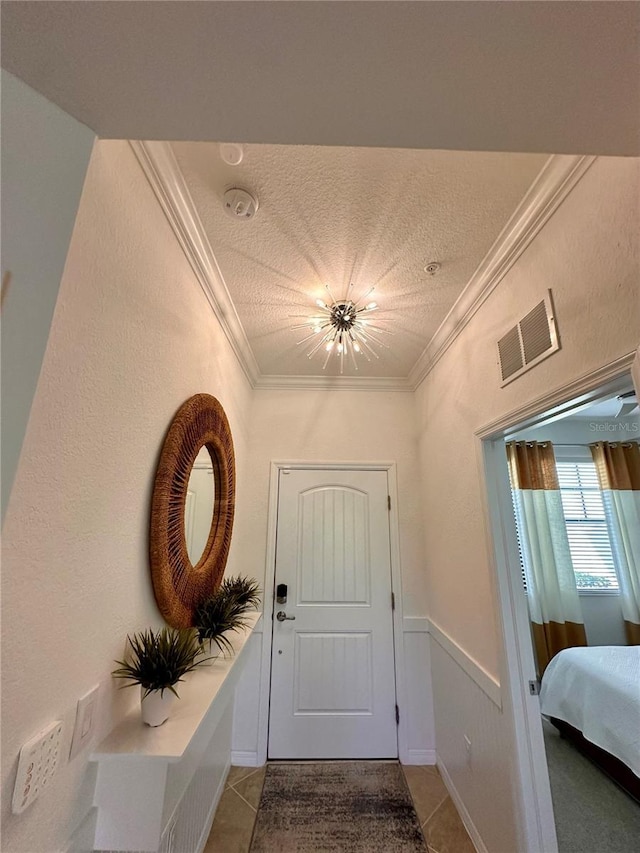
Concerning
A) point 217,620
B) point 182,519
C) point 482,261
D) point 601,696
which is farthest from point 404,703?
point 482,261

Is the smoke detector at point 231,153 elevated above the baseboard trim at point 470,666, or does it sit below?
above

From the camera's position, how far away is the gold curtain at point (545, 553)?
3.18 metres

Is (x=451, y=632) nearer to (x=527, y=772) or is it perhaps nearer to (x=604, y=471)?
(x=527, y=772)

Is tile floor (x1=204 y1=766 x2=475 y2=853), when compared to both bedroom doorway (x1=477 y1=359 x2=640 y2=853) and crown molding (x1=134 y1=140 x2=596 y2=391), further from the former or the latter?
crown molding (x1=134 y1=140 x2=596 y2=391)

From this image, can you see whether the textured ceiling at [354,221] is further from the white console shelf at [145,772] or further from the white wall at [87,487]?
the white console shelf at [145,772]

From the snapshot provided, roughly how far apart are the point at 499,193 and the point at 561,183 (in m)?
0.19

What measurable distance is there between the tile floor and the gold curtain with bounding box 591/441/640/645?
2.58 m

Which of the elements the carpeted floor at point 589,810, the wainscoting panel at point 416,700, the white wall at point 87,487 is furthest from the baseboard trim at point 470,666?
the white wall at point 87,487

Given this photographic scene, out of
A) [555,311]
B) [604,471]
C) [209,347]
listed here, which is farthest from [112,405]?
[604,471]

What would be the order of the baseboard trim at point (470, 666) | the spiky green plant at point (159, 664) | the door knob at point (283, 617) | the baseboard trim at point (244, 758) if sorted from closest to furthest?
the spiky green plant at point (159, 664), the baseboard trim at point (470, 666), the baseboard trim at point (244, 758), the door knob at point (283, 617)

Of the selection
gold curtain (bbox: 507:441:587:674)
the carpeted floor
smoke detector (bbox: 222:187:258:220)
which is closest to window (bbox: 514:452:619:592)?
gold curtain (bbox: 507:441:587:674)

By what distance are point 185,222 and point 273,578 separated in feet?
7.56

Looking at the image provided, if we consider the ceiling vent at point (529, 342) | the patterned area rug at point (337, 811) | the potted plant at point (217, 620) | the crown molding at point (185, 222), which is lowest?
the patterned area rug at point (337, 811)

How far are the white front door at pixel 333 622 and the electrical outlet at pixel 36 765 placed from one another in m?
1.89
